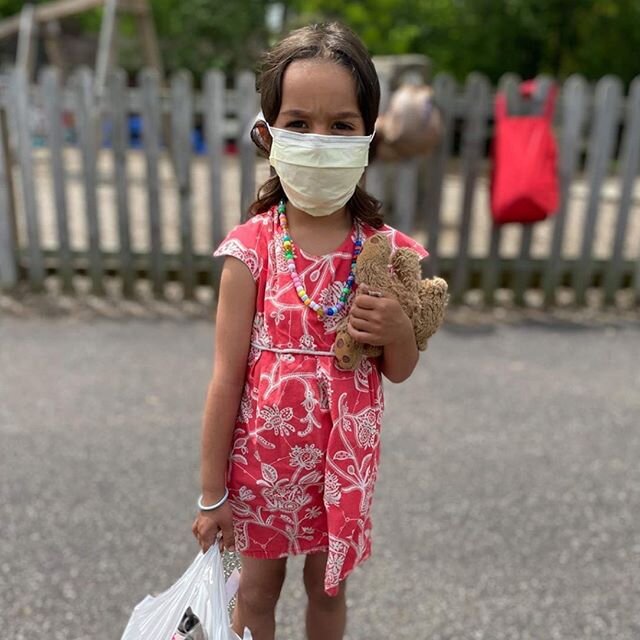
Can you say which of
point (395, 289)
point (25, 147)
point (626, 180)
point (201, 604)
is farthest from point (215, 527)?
point (626, 180)

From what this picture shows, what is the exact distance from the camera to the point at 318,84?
1.46 m

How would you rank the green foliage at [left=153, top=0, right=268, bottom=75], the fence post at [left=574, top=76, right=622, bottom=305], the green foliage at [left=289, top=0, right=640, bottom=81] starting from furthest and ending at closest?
the green foliage at [left=153, top=0, right=268, bottom=75] → the green foliage at [left=289, top=0, right=640, bottom=81] → the fence post at [left=574, top=76, right=622, bottom=305]

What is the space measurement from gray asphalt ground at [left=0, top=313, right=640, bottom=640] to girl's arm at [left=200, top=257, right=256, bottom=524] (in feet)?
3.07

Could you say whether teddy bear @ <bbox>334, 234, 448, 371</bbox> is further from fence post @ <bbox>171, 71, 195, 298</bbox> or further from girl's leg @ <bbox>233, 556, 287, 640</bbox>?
fence post @ <bbox>171, 71, 195, 298</bbox>

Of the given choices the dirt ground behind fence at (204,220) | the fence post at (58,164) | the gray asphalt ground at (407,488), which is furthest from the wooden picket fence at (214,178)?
the gray asphalt ground at (407,488)

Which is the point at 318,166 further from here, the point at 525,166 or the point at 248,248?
the point at 525,166

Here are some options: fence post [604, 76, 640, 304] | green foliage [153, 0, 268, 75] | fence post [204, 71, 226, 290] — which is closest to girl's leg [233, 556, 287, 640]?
fence post [204, 71, 226, 290]

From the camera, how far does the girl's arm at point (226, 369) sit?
5.25 ft

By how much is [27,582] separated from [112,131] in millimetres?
3449

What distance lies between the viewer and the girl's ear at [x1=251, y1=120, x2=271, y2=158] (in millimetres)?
1625

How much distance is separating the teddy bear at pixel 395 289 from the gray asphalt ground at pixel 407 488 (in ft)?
3.90

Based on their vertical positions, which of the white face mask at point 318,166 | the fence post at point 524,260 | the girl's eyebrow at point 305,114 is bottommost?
the fence post at point 524,260

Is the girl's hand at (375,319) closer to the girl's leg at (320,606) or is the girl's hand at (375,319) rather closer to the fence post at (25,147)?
the girl's leg at (320,606)

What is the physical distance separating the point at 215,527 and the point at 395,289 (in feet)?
2.21
